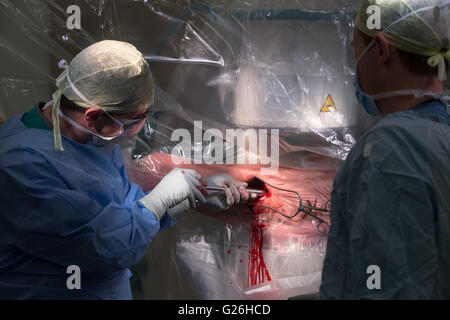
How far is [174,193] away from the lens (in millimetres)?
1517

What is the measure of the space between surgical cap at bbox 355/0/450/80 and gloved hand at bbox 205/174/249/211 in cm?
82

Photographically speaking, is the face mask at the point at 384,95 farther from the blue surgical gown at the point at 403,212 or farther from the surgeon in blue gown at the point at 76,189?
the surgeon in blue gown at the point at 76,189

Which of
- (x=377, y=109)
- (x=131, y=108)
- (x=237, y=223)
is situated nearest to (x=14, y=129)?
(x=131, y=108)

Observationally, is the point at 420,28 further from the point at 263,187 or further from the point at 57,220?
the point at 57,220

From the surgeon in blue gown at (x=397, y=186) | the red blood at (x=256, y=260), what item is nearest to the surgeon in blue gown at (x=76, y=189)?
the red blood at (x=256, y=260)

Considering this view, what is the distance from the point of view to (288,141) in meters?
1.75

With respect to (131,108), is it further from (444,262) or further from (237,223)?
(444,262)

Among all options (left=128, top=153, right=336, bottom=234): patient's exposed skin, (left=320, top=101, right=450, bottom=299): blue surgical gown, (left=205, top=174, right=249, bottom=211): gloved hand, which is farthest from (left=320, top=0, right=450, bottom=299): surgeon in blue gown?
(left=128, top=153, right=336, bottom=234): patient's exposed skin

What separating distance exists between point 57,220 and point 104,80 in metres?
0.44

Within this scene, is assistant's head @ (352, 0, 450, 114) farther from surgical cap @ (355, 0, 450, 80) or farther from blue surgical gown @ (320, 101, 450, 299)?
blue surgical gown @ (320, 101, 450, 299)

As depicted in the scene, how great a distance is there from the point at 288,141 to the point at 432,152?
0.86m

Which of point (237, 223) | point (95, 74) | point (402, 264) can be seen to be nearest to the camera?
point (402, 264)

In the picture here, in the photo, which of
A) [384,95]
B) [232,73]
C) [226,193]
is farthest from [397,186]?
[232,73]

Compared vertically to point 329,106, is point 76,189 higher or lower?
lower
